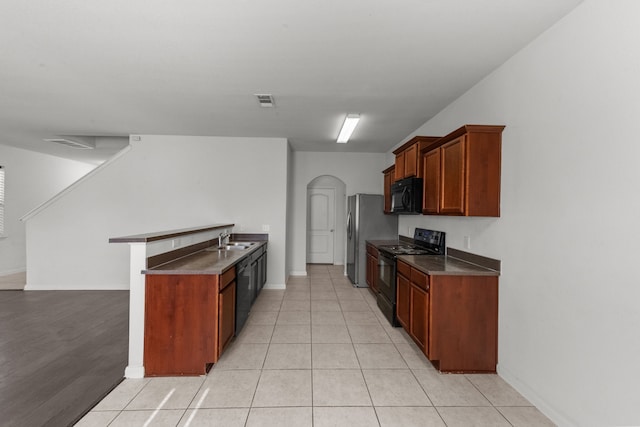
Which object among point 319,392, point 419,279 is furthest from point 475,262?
point 319,392

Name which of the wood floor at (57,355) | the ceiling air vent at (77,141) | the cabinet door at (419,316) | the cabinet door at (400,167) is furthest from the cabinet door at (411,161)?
the ceiling air vent at (77,141)

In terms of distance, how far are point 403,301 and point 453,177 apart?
1.45 metres

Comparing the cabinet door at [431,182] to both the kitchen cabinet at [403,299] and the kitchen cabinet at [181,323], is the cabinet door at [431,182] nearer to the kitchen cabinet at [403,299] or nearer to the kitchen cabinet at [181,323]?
the kitchen cabinet at [403,299]

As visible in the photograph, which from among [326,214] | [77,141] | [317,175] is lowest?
[326,214]

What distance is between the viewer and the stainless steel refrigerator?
18.1ft

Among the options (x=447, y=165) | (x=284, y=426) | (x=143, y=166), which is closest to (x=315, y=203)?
(x=143, y=166)

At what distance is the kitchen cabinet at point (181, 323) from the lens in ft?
8.23

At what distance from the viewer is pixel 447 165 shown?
293cm

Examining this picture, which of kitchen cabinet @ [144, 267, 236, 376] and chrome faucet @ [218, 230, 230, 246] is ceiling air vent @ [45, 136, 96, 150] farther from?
kitchen cabinet @ [144, 267, 236, 376]

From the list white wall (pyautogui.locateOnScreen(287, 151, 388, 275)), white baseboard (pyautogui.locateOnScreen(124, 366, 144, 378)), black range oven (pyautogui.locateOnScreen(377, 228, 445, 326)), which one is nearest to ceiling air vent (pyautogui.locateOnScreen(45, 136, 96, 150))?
white wall (pyautogui.locateOnScreen(287, 151, 388, 275))

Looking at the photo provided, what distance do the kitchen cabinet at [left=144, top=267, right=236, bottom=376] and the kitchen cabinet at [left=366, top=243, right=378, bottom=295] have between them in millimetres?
2813

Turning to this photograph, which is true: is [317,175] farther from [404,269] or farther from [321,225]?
[404,269]

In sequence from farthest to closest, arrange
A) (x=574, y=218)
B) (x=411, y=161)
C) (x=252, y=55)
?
(x=411, y=161) < (x=252, y=55) < (x=574, y=218)

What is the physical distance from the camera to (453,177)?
2.80 metres
